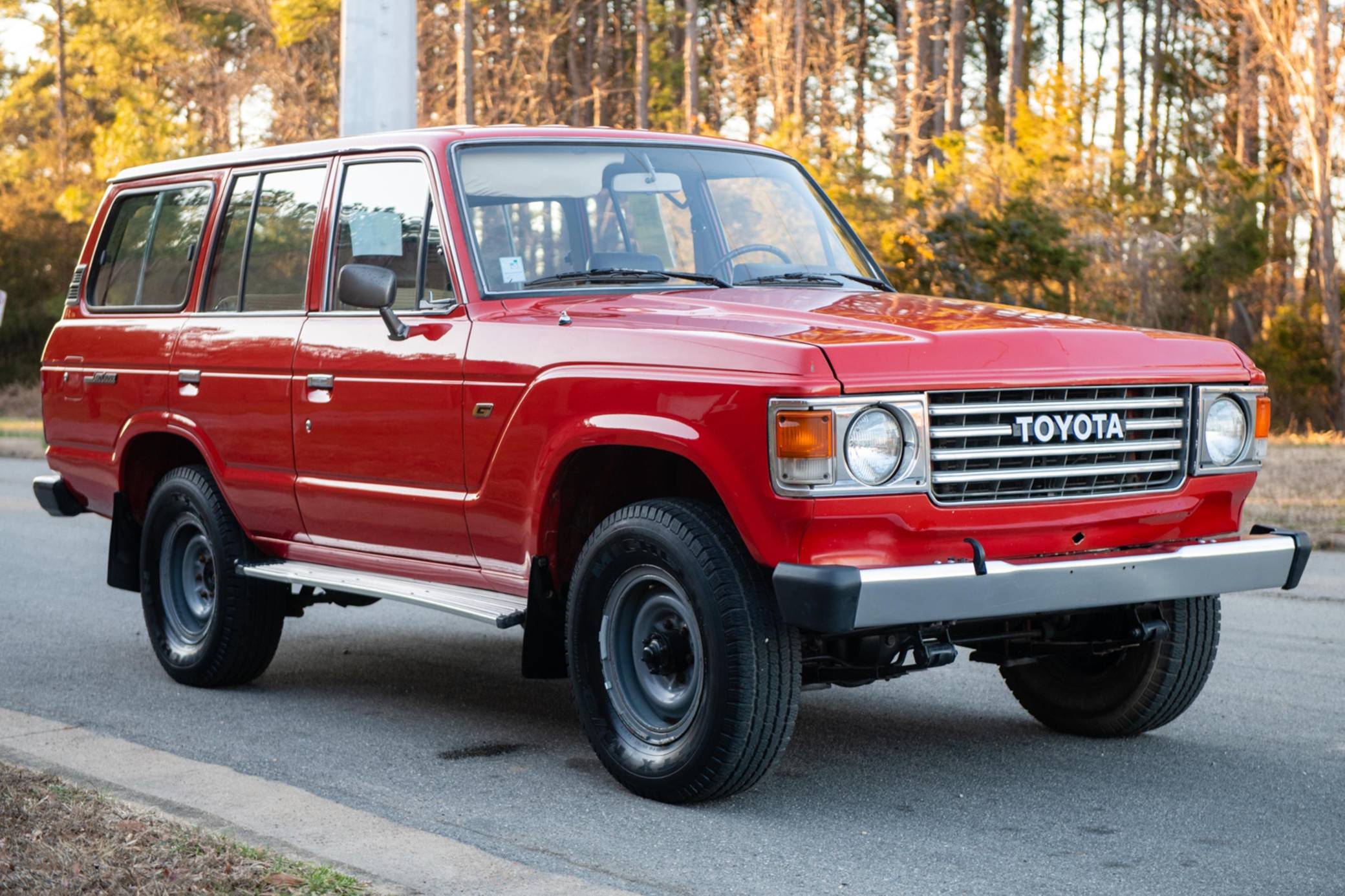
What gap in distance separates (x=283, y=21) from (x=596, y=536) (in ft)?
118

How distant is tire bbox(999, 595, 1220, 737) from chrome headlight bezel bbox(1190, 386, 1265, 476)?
0.47 m

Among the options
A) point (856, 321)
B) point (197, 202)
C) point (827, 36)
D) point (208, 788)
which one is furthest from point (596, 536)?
point (827, 36)

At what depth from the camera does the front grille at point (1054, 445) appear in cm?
472

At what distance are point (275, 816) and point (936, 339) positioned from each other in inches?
94.1

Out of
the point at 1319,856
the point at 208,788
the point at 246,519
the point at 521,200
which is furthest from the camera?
the point at 246,519

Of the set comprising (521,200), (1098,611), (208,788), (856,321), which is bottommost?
(208,788)

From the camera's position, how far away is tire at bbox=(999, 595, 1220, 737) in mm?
5719

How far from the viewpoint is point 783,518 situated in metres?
4.58

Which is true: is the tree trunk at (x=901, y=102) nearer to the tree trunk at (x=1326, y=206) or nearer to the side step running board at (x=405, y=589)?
the tree trunk at (x=1326, y=206)

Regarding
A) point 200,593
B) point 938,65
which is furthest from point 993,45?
point 200,593

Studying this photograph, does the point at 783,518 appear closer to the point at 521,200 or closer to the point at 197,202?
the point at 521,200

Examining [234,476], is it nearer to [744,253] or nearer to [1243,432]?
[744,253]

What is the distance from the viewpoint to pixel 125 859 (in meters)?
4.29

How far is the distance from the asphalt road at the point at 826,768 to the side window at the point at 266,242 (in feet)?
5.52
